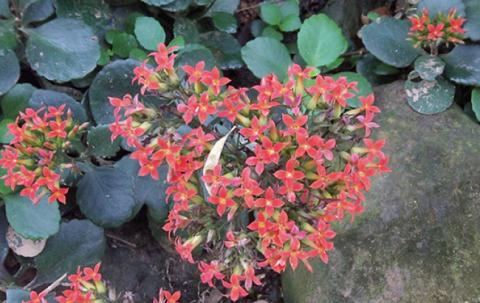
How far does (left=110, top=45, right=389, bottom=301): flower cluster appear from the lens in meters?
1.54

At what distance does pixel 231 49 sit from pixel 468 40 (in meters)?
1.04

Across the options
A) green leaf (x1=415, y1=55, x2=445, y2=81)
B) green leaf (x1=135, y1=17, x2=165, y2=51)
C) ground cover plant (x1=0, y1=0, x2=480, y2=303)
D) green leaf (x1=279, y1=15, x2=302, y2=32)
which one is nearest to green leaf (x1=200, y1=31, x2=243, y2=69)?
ground cover plant (x1=0, y1=0, x2=480, y2=303)

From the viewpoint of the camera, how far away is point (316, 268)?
7.18 ft

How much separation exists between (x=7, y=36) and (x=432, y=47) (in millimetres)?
1733

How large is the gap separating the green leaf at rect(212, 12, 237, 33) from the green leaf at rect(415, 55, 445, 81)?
2.83ft

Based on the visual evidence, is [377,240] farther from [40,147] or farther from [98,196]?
[40,147]

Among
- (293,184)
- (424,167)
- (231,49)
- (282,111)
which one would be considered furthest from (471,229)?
(231,49)

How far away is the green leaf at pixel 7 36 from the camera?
225cm

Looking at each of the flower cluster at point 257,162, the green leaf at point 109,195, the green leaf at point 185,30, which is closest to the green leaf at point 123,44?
the green leaf at point 185,30

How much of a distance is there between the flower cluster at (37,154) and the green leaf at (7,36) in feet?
1.63

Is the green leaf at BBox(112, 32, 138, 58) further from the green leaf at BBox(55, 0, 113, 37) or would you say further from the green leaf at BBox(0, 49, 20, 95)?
the green leaf at BBox(0, 49, 20, 95)

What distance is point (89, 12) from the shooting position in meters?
2.54

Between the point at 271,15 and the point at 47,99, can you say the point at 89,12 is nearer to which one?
the point at 47,99

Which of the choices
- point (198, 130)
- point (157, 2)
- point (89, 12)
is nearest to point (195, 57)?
point (157, 2)
